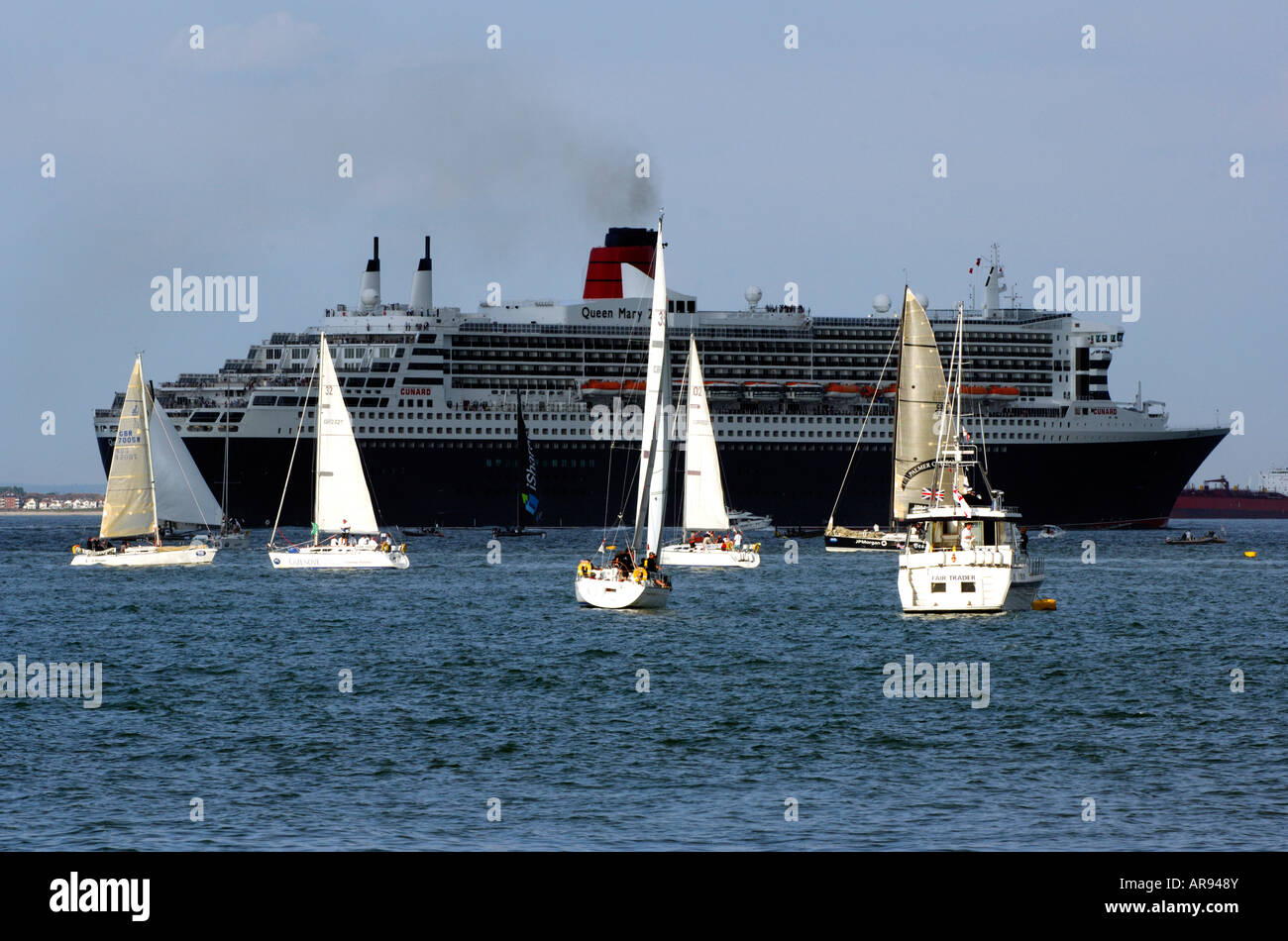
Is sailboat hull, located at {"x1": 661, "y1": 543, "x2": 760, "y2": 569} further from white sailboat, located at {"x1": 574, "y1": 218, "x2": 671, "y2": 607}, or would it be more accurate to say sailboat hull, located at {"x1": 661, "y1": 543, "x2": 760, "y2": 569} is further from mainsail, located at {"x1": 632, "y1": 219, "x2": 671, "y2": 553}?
mainsail, located at {"x1": 632, "y1": 219, "x2": 671, "y2": 553}

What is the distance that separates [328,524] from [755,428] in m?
54.5

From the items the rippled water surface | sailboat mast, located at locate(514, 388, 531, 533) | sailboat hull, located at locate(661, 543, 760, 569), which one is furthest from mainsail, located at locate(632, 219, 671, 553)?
sailboat mast, located at locate(514, 388, 531, 533)

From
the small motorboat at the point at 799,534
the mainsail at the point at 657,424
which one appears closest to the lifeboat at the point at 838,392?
the small motorboat at the point at 799,534

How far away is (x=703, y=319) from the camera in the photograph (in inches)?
4840

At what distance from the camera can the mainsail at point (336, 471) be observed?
67.6 meters

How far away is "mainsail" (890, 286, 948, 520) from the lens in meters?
76.4

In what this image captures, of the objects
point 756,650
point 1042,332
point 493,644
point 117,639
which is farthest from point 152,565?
point 1042,332

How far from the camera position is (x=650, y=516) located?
149 feet

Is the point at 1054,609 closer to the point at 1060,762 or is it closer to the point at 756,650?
the point at 756,650

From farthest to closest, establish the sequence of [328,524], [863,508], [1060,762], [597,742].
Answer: [863,508] → [328,524] → [597,742] → [1060,762]

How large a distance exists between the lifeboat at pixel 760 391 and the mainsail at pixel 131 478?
56.8 metres

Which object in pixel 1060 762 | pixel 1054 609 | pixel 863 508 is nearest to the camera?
pixel 1060 762

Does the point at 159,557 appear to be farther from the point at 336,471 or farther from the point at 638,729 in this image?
the point at 638,729

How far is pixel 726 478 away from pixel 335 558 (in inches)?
2059
